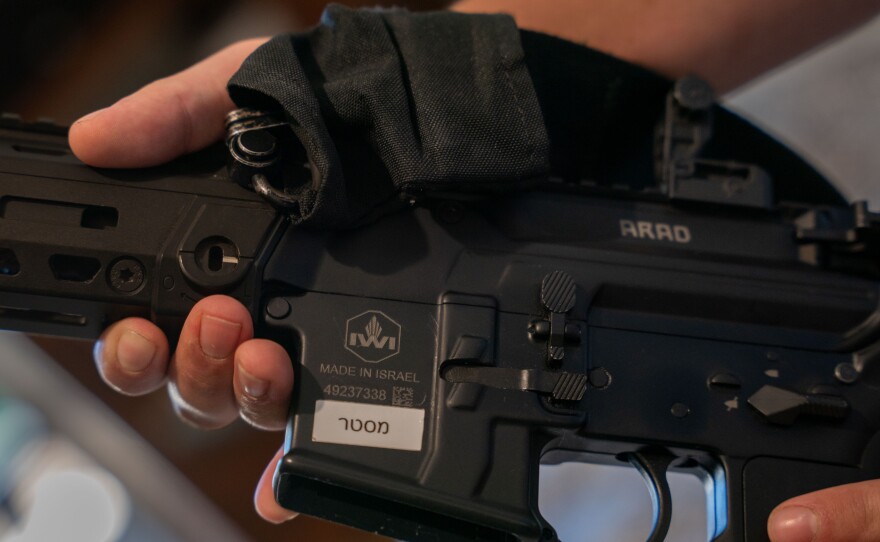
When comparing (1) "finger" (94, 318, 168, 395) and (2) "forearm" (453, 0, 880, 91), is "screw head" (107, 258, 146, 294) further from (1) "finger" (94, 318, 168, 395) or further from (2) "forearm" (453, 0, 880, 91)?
(2) "forearm" (453, 0, 880, 91)

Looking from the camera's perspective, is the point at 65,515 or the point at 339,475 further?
the point at 65,515

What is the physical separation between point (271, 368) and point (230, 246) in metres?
0.15

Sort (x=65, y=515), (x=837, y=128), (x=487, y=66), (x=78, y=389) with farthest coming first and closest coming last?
(x=78, y=389), (x=65, y=515), (x=837, y=128), (x=487, y=66)

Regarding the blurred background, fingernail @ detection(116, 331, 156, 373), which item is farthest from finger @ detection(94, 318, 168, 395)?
the blurred background

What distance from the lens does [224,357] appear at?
104 centimetres

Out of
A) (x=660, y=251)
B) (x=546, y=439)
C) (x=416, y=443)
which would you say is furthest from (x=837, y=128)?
(x=416, y=443)

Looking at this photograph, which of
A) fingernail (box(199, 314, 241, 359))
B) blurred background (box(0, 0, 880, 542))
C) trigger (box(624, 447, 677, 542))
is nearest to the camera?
fingernail (box(199, 314, 241, 359))

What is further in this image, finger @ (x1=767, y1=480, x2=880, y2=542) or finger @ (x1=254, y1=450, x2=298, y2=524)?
finger @ (x1=254, y1=450, x2=298, y2=524)

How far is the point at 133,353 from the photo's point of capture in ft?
3.44

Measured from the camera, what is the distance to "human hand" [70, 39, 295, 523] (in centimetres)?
99

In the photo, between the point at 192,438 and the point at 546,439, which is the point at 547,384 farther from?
the point at 192,438

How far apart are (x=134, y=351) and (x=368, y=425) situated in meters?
0.31

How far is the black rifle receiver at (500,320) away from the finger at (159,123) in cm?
2

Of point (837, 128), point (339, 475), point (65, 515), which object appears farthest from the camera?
point (65, 515)
